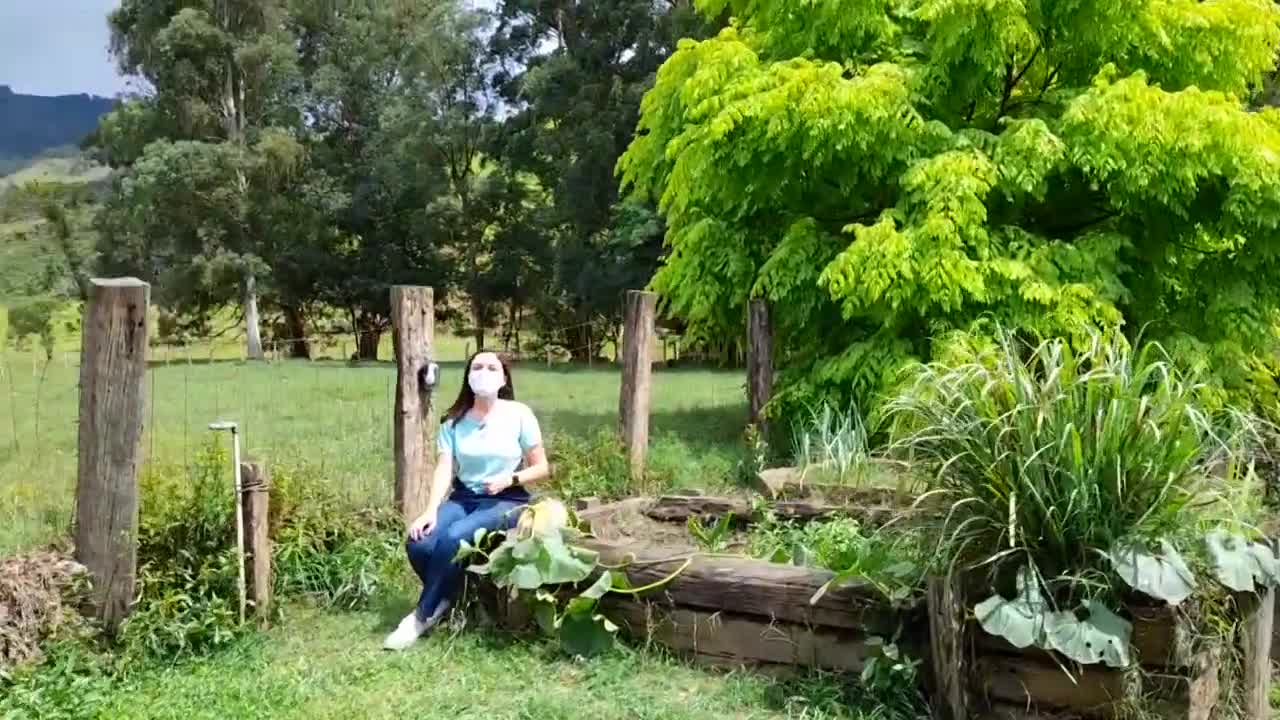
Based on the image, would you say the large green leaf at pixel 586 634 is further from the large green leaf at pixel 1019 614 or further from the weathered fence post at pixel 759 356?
the weathered fence post at pixel 759 356

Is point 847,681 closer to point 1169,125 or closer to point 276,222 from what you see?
point 1169,125

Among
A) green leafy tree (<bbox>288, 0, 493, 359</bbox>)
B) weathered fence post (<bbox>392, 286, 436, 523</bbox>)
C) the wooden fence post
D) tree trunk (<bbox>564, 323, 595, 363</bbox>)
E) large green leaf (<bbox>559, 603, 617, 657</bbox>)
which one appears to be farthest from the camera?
green leafy tree (<bbox>288, 0, 493, 359</bbox>)

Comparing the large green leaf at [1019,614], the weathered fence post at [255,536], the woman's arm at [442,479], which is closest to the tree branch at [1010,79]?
the woman's arm at [442,479]

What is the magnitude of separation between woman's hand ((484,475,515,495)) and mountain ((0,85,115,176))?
32774 millimetres

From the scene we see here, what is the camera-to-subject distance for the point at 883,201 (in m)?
8.80

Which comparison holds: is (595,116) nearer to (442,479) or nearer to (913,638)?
(442,479)

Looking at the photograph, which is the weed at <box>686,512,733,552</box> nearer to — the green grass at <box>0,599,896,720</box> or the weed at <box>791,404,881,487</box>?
the green grass at <box>0,599,896,720</box>

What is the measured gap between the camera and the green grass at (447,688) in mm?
3760

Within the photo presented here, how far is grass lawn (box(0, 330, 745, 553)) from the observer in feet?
18.5

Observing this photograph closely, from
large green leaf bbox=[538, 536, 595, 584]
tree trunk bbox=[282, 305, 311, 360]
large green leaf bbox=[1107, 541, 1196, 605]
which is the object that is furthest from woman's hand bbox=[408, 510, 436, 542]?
tree trunk bbox=[282, 305, 311, 360]

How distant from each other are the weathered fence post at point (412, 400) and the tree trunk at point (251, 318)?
22337 millimetres

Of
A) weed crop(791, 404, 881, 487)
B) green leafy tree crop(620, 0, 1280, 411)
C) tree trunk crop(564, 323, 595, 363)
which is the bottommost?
weed crop(791, 404, 881, 487)

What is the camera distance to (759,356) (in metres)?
8.48

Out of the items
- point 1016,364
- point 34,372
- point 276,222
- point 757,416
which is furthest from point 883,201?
point 276,222
